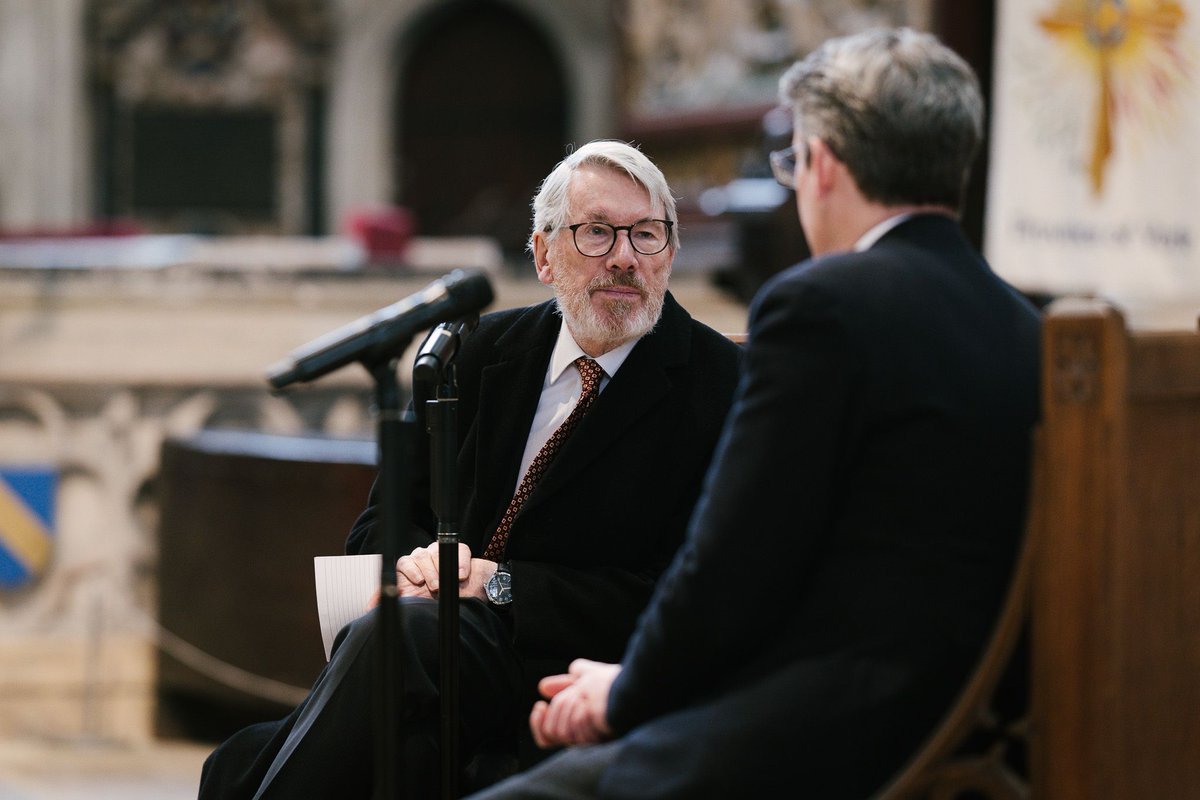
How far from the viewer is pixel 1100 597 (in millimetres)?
1647

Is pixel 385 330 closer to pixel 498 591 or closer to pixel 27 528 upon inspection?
pixel 498 591

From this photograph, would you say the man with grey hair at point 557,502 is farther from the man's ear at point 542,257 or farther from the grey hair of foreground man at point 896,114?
the grey hair of foreground man at point 896,114

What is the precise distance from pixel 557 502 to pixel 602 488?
7 cm

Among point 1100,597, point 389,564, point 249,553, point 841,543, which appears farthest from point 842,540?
point 249,553

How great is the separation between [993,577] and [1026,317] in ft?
1.06

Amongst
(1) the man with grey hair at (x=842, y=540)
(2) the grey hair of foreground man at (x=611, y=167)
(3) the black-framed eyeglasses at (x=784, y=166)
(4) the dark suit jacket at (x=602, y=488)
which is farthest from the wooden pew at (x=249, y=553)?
(1) the man with grey hair at (x=842, y=540)

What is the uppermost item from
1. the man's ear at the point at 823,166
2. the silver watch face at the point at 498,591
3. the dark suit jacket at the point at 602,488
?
the man's ear at the point at 823,166

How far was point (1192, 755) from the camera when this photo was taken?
1.79 m

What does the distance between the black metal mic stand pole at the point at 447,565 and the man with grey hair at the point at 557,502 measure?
0.32 feet

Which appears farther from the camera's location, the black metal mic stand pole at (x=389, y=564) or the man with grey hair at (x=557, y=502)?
the man with grey hair at (x=557, y=502)

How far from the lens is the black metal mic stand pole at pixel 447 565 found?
7.11 feet

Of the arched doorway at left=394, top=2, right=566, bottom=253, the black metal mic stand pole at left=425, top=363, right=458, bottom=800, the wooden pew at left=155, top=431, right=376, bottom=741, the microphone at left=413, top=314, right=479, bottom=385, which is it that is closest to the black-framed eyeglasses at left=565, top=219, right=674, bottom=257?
the microphone at left=413, top=314, right=479, bottom=385

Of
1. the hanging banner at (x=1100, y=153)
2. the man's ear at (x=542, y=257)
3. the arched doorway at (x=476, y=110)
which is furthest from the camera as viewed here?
the arched doorway at (x=476, y=110)

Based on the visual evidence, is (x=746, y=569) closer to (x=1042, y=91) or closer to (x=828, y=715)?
(x=828, y=715)
